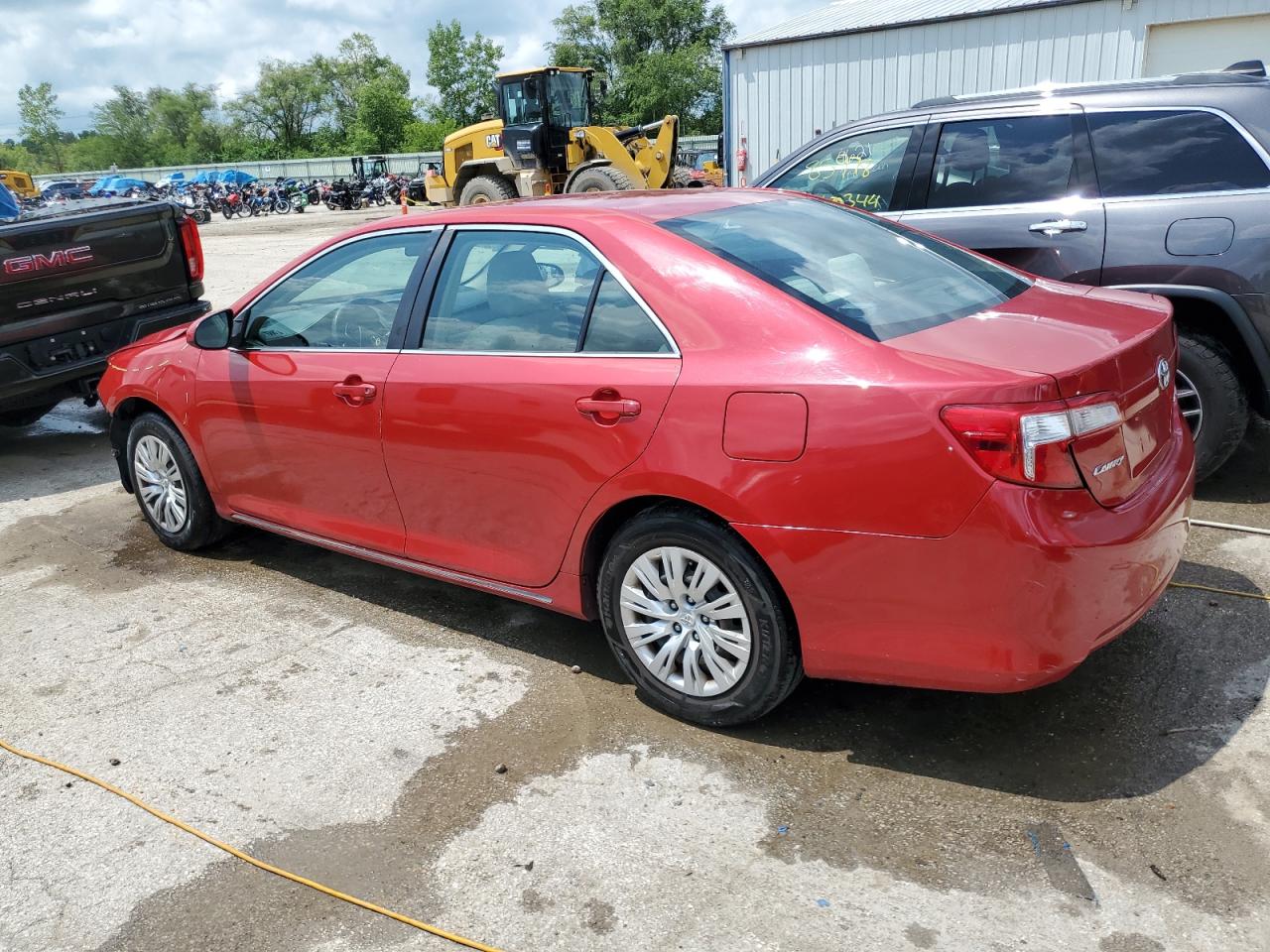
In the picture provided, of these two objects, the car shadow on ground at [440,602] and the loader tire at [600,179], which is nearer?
the car shadow on ground at [440,602]

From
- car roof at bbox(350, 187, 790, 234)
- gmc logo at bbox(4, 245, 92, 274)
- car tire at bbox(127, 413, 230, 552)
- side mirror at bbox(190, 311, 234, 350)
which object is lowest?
car tire at bbox(127, 413, 230, 552)

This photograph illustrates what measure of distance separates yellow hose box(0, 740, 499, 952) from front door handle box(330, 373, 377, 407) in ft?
4.99

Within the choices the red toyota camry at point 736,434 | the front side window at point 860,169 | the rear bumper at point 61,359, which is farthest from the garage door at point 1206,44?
the rear bumper at point 61,359

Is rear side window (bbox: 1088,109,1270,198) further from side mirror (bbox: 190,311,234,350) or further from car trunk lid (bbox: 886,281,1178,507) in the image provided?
side mirror (bbox: 190,311,234,350)

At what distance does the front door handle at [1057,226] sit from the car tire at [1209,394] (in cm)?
67

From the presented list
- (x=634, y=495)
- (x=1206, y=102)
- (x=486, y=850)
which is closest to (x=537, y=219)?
(x=634, y=495)

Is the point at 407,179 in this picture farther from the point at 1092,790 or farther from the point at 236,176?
the point at 1092,790

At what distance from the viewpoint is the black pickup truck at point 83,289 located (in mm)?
6551

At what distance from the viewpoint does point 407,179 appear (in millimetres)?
44625

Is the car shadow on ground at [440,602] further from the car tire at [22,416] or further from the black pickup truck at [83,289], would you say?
the car tire at [22,416]

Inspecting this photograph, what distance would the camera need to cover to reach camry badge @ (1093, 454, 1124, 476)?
2705 millimetres

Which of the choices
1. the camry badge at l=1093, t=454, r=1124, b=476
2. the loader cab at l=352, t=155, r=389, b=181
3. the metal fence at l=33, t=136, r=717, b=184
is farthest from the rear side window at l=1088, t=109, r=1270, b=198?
the metal fence at l=33, t=136, r=717, b=184

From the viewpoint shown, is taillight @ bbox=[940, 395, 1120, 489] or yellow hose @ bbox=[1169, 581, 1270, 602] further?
yellow hose @ bbox=[1169, 581, 1270, 602]

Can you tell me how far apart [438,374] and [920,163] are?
3110 mm
